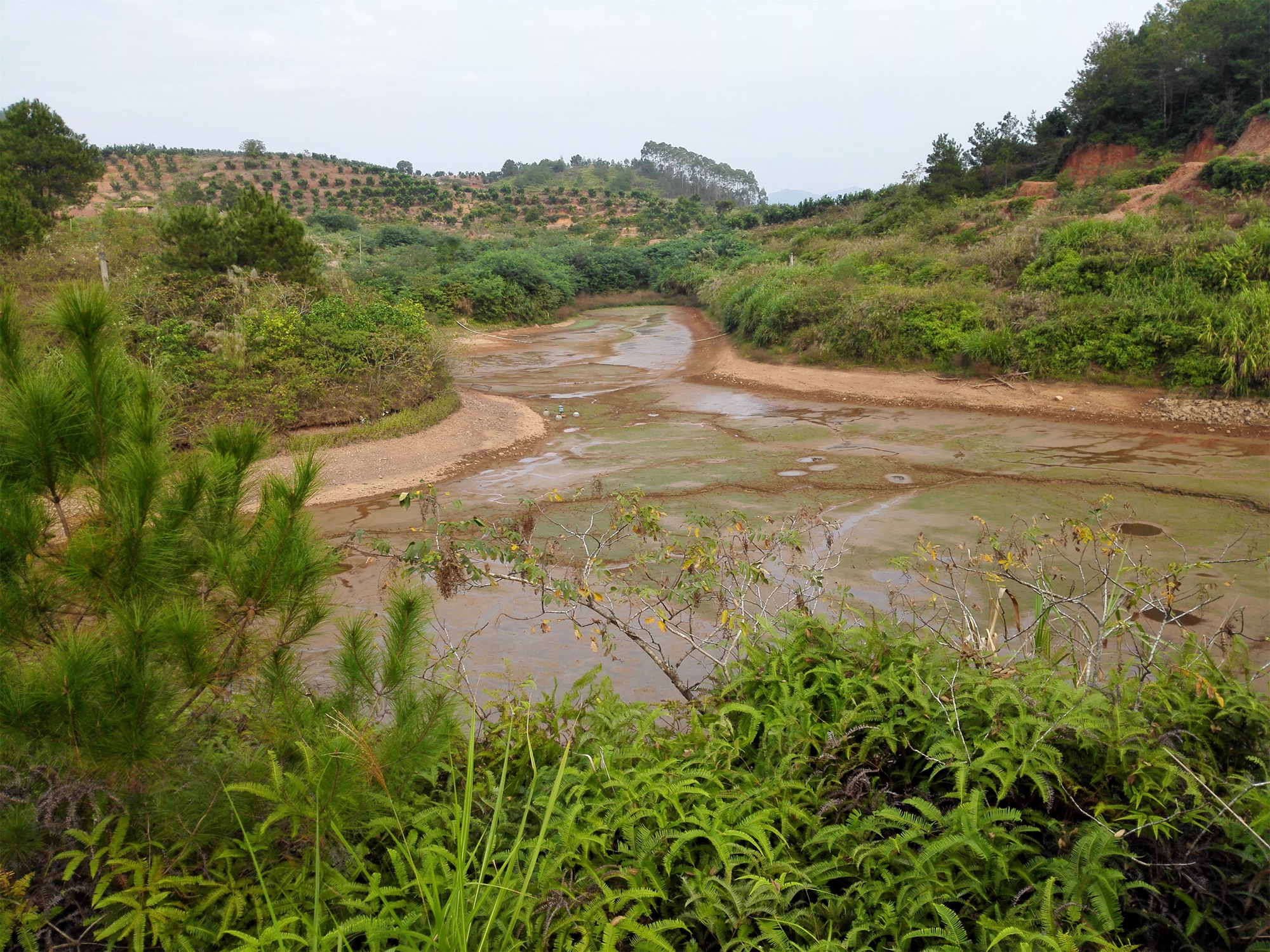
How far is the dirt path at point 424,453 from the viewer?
430 inches

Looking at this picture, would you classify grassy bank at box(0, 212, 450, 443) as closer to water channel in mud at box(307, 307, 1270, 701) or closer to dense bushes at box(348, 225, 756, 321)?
water channel in mud at box(307, 307, 1270, 701)

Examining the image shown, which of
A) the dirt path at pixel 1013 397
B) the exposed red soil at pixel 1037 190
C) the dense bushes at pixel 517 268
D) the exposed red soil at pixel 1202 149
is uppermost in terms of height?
the exposed red soil at pixel 1202 149

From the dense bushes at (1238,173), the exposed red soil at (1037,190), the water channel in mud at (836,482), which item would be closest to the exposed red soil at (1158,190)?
the dense bushes at (1238,173)

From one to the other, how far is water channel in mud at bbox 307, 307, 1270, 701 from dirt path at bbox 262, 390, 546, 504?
0.40 metres

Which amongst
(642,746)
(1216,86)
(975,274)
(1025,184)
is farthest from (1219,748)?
(1216,86)

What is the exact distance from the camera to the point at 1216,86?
28766 millimetres

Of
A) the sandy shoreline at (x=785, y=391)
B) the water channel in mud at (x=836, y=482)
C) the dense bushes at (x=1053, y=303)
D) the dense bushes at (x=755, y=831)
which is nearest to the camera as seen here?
the dense bushes at (x=755, y=831)

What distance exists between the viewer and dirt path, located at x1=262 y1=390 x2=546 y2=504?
10.9m

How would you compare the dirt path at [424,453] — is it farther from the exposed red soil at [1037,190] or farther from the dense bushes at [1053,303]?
the exposed red soil at [1037,190]

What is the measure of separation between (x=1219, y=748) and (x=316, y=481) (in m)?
3.09

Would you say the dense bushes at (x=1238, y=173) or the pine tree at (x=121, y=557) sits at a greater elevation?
the dense bushes at (x=1238, y=173)

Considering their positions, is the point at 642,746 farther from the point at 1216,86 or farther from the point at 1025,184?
the point at 1216,86

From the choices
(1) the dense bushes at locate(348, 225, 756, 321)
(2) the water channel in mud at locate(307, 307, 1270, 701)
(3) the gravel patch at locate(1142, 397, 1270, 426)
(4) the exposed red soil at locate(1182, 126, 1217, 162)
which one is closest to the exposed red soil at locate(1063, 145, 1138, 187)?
(4) the exposed red soil at locate(1182, 126, 1217, 162)

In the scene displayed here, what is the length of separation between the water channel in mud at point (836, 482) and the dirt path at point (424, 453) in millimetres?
395
